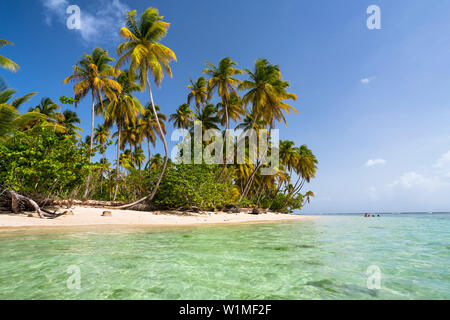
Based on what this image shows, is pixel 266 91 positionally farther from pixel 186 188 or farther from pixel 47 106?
pixel 47 106

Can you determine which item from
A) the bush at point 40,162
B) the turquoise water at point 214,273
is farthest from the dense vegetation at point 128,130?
the turquoise water at point 214,273

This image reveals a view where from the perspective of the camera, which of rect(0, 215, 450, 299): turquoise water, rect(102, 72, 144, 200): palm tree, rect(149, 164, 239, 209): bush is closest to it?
rect(0, 215, 450, 299): turquoise water

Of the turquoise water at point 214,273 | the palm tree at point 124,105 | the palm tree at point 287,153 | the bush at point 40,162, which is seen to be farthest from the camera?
the palm tree at point 287,153

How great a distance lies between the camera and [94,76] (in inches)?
716

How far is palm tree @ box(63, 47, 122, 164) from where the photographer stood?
59.3 ft

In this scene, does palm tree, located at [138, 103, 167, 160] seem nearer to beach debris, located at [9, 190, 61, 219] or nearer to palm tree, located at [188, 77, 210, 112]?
palm tree, located at [188, 77, 210, 112]

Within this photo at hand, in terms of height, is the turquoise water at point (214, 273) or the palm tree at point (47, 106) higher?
the palm tree at point (47, 106)

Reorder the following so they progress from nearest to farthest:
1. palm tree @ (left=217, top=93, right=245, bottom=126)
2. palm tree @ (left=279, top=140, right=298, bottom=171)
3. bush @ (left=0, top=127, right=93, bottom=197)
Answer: bush @ (left=0, top=127, right=93, bottom=197)
palm tree @ (left=217, top=93, right=245, bottom=126)
palm tree @ (left=279, top=140, right=298, bottom=171)

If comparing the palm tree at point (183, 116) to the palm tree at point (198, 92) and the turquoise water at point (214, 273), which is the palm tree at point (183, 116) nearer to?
the palm tree at point (198, 92)

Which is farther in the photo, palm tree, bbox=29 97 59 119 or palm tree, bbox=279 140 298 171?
Result: palm tree, bbox=279 140 298 171

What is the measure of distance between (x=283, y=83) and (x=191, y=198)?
1485 centimetres

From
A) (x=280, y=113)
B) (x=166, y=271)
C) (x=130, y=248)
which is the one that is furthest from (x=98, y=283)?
(x=280, y=113)

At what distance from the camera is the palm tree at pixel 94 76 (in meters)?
18.1

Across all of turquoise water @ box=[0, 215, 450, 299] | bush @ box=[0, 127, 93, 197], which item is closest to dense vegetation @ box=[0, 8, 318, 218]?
bush @ box=[0, 127, 93, 197]
